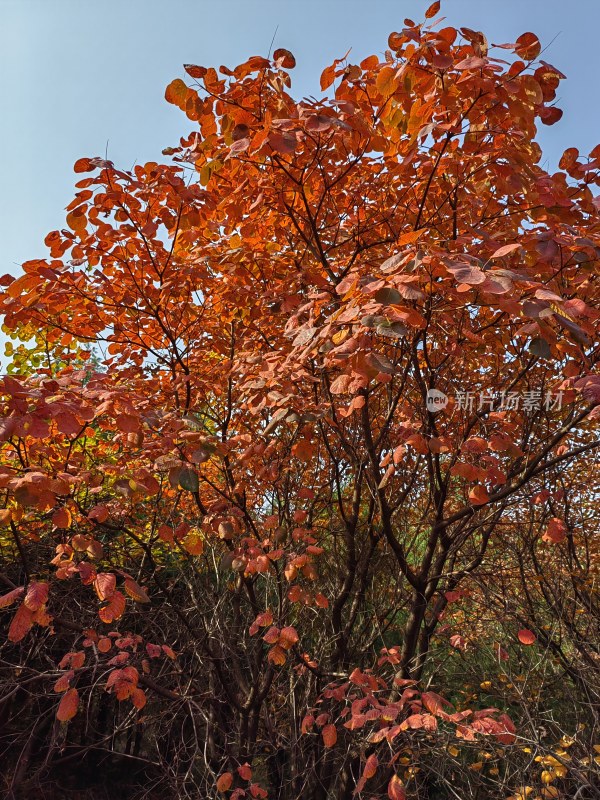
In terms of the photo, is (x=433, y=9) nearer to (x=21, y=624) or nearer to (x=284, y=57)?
(x=284, y=57)

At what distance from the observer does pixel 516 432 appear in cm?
441

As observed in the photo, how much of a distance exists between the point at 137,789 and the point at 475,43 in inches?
276

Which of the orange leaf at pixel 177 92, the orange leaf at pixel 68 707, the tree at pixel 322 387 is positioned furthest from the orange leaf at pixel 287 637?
the orange leaf at pixel 177 92

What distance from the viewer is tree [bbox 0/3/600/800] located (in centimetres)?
247

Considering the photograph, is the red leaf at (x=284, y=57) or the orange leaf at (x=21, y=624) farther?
the red leaf at (x=284, y=57)


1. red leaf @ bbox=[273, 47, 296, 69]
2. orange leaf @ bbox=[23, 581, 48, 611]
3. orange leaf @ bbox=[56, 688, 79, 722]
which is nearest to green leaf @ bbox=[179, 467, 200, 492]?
orange leaf @ bbox=[23, 581, 48, 611]

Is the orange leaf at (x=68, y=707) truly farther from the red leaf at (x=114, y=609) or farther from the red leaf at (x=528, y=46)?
the red leaf at (x=528, y=46)

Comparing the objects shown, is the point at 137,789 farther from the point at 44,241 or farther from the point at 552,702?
the point at 44,241

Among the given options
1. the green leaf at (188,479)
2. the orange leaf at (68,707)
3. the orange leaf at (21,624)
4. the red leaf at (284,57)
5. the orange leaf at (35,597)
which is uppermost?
the red leaf at (284,57)

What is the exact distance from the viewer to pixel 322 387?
4.14 meters

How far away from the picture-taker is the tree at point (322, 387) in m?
2.47

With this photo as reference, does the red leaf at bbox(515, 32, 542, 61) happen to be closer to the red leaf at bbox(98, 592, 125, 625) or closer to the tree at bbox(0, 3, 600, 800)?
the tree at bbox(0, 3, 600, 800)

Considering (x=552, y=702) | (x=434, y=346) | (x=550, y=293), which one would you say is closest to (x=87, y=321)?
(x=434, y=346)

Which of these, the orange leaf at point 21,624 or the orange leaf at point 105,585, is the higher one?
the orange leaf at point 105,585
